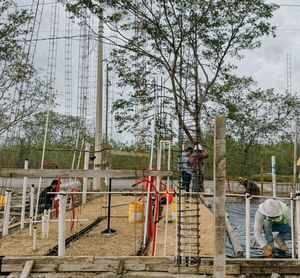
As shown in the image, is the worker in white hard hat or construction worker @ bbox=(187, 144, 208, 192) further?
the worker in white hard hat

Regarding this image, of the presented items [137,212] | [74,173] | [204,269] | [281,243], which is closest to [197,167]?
[204,269]

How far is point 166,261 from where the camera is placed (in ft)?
12.5

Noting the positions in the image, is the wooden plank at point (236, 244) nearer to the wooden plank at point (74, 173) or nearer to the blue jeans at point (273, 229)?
the blue jeans at point (273, 229)

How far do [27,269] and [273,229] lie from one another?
10.3 feet

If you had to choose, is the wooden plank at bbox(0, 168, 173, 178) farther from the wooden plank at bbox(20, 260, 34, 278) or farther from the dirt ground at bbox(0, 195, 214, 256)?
the dirt ground at bbox(0, 195, 214, 256)

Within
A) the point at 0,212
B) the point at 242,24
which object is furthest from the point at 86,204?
the point at 242,24

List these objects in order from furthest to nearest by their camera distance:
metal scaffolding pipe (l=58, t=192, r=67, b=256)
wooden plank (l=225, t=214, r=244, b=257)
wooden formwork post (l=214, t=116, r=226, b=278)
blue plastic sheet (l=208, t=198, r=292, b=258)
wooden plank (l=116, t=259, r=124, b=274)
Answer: blue plastic sheet (l=208, t=198, r=292, b=258) → wooden plank (l=225, t=214, r=244, b=257) → metal scaffolding pipe (l=58, t=192, r=67, b=256) → wooden plank (l=116, t=259, r=124, b=274) → wooden formwork post (l=214, t=116, r=226, b=278)

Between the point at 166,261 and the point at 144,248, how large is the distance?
98cm

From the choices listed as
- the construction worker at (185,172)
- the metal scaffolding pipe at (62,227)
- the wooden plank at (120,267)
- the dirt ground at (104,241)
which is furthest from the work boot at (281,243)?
the metal scaffolding pipe at (62,227)

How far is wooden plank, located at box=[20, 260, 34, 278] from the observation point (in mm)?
3670

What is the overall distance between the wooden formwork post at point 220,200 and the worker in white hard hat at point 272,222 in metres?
1.73

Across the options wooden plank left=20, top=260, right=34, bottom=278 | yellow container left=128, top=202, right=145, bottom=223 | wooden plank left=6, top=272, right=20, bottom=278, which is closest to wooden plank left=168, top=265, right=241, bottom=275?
wooden plank left=20, top=260, right=34, bottom=278

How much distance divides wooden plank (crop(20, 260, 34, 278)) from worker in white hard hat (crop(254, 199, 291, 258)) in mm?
2661

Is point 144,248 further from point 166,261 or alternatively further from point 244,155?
point 244,155
